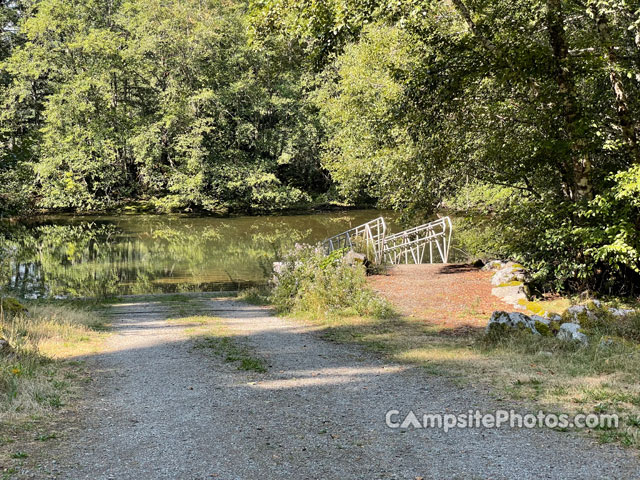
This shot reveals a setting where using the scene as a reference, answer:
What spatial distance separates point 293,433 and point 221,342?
4.36 meters

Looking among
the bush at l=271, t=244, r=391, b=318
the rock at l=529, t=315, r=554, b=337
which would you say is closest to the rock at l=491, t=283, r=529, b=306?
the bush at l=271, t=244, r=391, b=318

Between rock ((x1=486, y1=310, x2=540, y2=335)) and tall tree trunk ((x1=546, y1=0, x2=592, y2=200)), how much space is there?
11.5 feet

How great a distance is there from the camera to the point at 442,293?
40.3ft

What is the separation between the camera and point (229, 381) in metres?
6.46

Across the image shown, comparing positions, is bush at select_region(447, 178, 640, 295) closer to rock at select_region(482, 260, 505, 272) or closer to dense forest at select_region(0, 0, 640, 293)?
dense forest at select_region(0, 0, 640, 293)

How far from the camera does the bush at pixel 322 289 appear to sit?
35.9 ft

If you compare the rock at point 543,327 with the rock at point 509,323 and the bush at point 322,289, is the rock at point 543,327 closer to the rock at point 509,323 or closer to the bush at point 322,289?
the rock at point 509,323

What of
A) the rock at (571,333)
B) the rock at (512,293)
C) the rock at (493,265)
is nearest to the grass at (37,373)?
the rock at (571,333)

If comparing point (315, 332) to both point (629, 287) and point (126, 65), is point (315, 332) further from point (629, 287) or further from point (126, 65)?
point (126, 65)

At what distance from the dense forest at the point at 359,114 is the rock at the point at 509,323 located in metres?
2.24

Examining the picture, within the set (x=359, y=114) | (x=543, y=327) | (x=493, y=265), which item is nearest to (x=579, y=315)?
(x=543, y=327)

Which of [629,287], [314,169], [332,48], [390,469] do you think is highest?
[314,169]

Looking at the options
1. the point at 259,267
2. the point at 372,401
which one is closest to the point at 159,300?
the point at 259,267

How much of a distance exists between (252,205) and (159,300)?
25.0 meters
